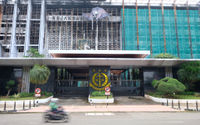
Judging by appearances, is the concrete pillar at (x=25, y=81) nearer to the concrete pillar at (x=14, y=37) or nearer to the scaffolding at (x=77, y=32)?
the scaffolding at (x=77, y=32)

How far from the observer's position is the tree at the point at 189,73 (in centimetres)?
2244

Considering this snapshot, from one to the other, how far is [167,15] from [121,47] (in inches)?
924

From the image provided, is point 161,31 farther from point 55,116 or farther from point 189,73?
point 55,116

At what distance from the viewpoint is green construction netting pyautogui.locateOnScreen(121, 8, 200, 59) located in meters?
52.2

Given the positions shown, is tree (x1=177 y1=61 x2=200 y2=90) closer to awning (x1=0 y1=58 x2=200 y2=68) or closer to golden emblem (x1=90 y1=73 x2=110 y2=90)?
awning (x1=0 y1=58 x2=200 y2=68)

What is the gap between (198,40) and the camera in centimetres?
5300

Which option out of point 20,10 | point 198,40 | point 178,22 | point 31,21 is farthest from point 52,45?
point 198,40

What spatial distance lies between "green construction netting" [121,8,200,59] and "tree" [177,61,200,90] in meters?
28.9

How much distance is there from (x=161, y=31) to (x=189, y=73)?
1382 inches

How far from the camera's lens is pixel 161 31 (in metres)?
53.4

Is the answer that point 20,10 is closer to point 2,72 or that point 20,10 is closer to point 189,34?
point 2,72

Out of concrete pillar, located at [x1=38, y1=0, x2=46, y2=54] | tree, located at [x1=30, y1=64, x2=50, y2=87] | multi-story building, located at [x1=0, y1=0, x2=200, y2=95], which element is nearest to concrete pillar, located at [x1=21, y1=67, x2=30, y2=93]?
tree, located at [x1=30, y1=64, x2=50, y2=87]

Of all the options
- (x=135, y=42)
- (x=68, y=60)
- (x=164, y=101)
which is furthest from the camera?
(x=135, y=42)

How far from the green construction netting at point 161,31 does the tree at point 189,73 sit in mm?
28854
